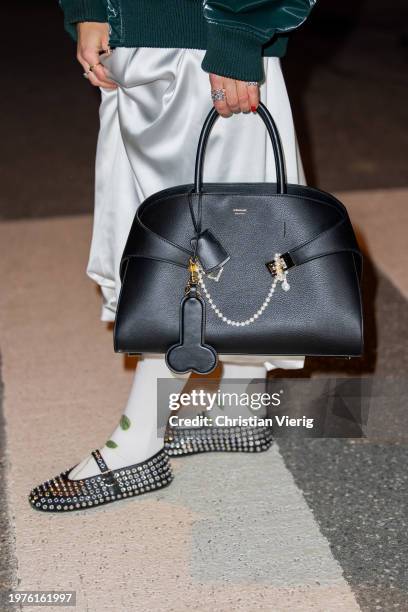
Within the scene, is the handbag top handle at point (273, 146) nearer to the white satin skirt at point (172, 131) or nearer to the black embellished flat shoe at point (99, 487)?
the white satin skirt at point (172, 131)

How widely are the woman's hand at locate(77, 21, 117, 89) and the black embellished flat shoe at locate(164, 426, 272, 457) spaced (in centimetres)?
95

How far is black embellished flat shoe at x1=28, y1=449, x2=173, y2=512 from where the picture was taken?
2.38 metres

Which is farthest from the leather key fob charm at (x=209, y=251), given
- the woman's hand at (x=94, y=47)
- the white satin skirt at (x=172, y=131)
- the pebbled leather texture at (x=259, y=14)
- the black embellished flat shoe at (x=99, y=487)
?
the black embellished flat shoe at (x=99, y=487)

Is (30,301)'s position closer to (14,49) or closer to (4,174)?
(4,174)

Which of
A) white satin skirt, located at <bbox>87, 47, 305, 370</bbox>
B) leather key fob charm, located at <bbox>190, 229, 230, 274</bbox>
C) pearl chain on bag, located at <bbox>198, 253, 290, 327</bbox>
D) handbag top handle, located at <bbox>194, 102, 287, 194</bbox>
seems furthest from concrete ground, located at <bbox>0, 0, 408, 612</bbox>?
handbag top handle, located at <bbox>194, 102, 287, 194</bbox>

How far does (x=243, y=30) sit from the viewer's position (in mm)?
1938

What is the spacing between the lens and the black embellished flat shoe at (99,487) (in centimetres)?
238

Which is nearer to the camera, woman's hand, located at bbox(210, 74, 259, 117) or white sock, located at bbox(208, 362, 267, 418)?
woman's hand, located at bbox(210, 74, 259, 117)

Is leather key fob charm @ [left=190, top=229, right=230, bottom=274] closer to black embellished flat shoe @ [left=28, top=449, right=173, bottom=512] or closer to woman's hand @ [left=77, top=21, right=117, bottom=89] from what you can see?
woman's hand @ [left=77, top=21, right=117, bottom=89]

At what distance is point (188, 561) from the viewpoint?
218 cm

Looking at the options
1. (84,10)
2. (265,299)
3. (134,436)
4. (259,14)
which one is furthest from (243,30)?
(134,436)

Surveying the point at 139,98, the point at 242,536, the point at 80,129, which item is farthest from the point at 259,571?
the point at 80,129

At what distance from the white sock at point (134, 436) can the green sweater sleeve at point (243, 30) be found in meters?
0.80

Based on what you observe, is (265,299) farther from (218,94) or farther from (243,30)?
(243,30)
